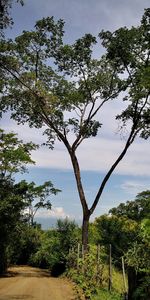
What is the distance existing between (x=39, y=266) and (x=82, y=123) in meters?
26.6

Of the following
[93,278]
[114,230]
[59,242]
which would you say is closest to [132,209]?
[114,230]

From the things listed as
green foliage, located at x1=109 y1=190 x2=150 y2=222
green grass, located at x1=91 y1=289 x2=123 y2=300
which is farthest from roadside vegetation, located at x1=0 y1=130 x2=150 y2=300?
green foliage, located at x1=109 y1=190 x2=150 y2=222

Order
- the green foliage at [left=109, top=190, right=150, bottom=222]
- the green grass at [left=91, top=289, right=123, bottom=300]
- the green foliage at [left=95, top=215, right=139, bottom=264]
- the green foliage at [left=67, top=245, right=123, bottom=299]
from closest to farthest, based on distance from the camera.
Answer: the green grass at [left=91, top=289, right=123, bottom=300] → the green foliage at [left=67, top=245, right=123, bottom=299] → the green foliage at [left=95, top=215, right=139, bottom=264] → the green foliage at [left=109, top=190, right=150, bottom=222]

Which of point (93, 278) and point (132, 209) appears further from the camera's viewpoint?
point (132, 209)

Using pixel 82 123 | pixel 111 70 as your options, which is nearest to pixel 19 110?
pixel 82 123

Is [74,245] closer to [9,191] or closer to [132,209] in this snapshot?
[9,191]

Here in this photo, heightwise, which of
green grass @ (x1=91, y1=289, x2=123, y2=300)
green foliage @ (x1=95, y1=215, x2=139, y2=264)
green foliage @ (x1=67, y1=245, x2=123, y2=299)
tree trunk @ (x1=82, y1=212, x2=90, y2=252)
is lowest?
green grass @ (x1=91, y1=289, x2=123, y2=300)

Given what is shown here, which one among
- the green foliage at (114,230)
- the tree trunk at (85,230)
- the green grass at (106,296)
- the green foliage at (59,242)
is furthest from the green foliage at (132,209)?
the green grass at (106,296)

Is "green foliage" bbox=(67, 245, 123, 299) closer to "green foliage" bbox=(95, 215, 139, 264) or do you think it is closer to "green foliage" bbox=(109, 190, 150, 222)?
"green foliage" bbox=(95, 215, 139, 264)

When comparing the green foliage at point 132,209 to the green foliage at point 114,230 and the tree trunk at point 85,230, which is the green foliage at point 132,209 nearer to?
the green foliage at point 114,230

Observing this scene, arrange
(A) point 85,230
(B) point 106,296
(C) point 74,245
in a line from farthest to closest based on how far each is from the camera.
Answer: (C) point 74,245 → (A) point 85,230 → (B) point 106,296

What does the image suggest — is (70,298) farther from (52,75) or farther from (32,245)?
(32,245)

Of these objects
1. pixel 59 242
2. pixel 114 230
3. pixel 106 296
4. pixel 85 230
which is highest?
pixel 114 230

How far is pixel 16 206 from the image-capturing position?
32.4m
